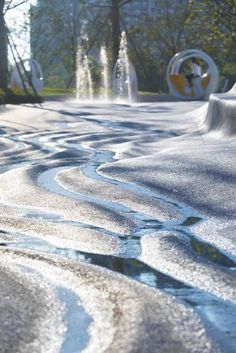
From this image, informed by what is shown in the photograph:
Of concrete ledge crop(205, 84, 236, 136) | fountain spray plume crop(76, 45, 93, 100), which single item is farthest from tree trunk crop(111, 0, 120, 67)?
concrete ledge crop(205, 84, 236, 136)

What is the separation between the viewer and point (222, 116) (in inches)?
391

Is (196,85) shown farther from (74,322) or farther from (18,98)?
(74,322)

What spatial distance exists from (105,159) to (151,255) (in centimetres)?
436

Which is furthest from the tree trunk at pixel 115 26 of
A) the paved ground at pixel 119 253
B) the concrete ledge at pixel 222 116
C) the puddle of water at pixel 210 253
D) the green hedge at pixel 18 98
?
the puddle of water at pixel 210 253

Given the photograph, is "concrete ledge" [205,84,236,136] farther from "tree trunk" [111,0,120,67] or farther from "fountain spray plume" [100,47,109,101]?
"fountain spray plume" [100,47,109,101]

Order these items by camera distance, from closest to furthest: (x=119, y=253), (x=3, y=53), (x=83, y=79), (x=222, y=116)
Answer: (x=119, y=253), (x=222, y=116), (x=3, y=53), (x=83, y=79)

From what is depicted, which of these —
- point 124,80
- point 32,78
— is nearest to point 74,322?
point 124,80

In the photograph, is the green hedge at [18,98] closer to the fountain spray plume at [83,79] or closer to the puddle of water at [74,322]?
the fountain spray plume at [83,79]

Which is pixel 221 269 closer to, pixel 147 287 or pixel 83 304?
pixel 147 287

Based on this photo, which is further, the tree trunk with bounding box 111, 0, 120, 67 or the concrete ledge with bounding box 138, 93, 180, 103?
the tree trunk with bounding box 111, 0, 120, 67

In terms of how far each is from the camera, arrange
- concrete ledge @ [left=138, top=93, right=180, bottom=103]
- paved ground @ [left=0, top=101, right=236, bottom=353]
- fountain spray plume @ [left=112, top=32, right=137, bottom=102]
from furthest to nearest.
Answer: fountain spray plume @ [left=112, top=32, right=137, bottom=102] → concrete ledge @ [left=138, top=93, right=180, bottom=103] → paved ground @ [left=0, top=101, right=236, bottom=353]

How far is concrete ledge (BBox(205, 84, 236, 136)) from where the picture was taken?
9055mm

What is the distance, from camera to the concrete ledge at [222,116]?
9055mm

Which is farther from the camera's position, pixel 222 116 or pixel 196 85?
pixel 196 85
